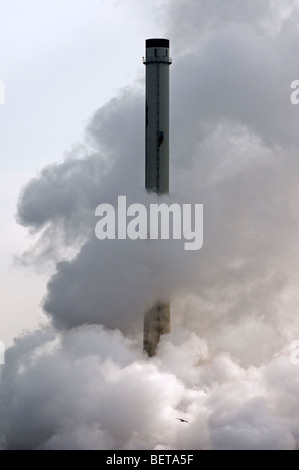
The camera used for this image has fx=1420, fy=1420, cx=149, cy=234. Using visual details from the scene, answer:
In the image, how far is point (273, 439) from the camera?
14250 cm

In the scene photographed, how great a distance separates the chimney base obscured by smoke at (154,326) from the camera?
161125 millimetres

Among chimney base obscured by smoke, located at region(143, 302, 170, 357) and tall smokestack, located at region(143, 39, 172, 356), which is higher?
tall smokestack, located at region(143, 39, 172, 356)

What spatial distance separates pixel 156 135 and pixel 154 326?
21.9m

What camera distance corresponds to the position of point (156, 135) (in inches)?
6412

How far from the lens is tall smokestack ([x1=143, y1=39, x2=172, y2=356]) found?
161250mm

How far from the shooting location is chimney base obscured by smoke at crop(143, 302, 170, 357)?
161125mm

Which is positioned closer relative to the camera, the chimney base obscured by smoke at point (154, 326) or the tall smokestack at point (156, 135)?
the chimney base obscured by smoke at point (154, 326)

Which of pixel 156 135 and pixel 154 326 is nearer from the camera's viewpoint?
pixel 154 326

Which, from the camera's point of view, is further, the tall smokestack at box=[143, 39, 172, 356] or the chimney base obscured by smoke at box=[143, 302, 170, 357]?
the tall smokestack at box=[143, 39, 172, 356]
